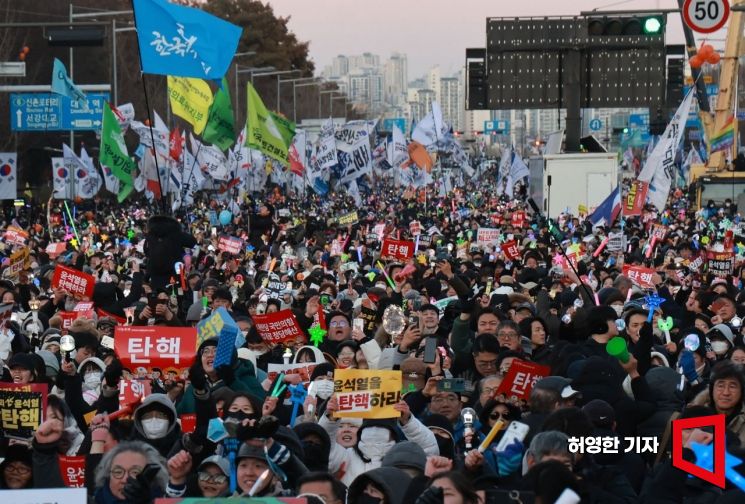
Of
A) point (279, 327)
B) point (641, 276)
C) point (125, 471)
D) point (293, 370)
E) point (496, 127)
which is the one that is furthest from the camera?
point (496, 127)

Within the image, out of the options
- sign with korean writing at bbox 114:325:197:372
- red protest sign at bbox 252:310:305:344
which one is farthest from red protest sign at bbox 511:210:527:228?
sign with korean writing at bbox 114:325:197:372

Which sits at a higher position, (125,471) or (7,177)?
(125,471)

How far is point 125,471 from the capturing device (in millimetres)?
6699

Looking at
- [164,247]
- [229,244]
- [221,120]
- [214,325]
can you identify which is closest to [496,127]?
[221,120]

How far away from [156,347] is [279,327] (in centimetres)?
235

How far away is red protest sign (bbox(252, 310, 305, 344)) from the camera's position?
1178 cm

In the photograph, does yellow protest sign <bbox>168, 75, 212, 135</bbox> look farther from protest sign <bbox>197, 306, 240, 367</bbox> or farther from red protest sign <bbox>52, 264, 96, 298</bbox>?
protest sign <bbox>197, 306, 240, 367</bbox>

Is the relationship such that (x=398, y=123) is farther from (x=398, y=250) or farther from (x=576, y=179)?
(x=398, y=250)

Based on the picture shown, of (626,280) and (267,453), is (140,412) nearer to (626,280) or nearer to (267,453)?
(267,453)

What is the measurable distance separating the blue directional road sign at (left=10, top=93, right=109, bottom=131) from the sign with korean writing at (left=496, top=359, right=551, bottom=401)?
2915cm

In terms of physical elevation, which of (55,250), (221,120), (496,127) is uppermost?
(221,120)

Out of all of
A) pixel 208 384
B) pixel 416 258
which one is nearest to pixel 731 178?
pixel 416 258

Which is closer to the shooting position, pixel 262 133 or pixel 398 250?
pixel 398 250

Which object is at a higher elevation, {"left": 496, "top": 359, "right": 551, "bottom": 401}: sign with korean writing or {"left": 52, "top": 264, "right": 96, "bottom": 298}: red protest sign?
{"left": 496, "top": 359, "right": 551, "bottom": 401}: sign with korean writing
